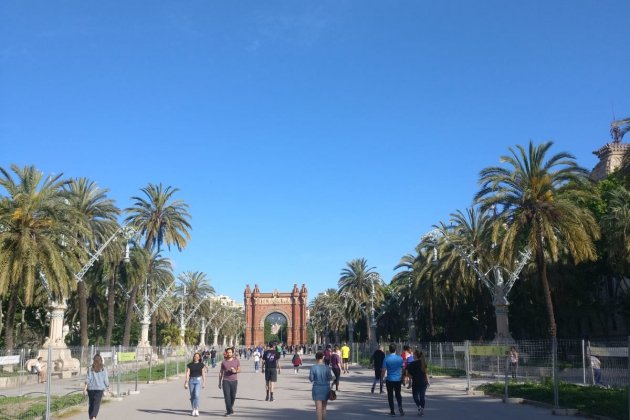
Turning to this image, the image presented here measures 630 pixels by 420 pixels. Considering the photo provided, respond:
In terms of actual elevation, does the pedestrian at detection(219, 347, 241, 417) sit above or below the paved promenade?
above

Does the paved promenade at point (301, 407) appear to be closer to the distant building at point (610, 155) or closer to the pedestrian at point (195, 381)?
the pedestrian at point (195, 381)

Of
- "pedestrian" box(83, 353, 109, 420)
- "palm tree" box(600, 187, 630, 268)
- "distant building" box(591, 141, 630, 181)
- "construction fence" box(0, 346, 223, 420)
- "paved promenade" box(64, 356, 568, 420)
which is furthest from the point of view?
"distant building" box(591, 141, 630, 181)

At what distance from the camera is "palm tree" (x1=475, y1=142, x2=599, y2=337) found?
2697cm

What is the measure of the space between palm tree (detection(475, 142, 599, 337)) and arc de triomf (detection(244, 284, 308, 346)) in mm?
107980

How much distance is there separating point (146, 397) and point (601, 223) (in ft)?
83.0

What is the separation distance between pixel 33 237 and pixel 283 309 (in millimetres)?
110469

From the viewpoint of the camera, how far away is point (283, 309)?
442 feet

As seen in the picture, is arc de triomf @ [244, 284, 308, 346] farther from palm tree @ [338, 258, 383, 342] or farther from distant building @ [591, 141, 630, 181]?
distant building @ [591, 141, 630, 181]

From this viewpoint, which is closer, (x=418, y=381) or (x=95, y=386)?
(x=95, y=386)

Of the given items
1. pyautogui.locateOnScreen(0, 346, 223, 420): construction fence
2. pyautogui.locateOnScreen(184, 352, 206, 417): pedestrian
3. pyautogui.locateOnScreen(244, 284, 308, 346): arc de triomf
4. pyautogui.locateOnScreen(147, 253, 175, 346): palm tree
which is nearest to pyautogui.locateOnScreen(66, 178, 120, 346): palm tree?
pyautogui.locateOnScreen(0, 346, 223, 420): construction fence

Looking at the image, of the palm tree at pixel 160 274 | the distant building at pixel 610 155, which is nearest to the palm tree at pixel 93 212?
the palm tree at pixel 160 274

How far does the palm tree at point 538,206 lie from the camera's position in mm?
26969

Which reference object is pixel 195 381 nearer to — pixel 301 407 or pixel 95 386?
pixel 95 386

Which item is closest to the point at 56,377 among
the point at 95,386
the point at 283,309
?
the point at 95,386
